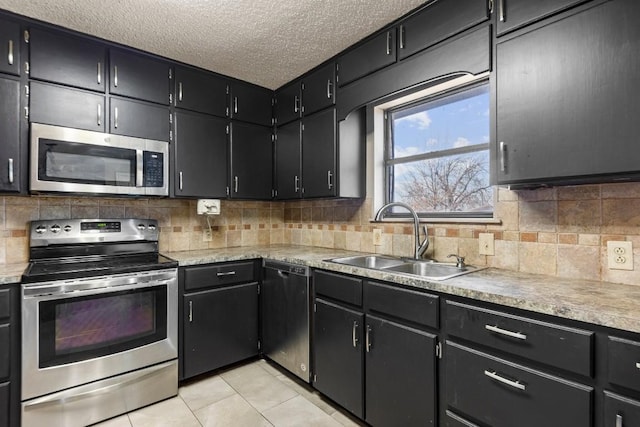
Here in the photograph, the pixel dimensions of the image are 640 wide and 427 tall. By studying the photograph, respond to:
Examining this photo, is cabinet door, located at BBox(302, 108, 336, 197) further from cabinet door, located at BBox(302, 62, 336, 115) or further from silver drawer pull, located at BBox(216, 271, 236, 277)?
silver drawer pull, located at BBox(216, 271, 236, 277)

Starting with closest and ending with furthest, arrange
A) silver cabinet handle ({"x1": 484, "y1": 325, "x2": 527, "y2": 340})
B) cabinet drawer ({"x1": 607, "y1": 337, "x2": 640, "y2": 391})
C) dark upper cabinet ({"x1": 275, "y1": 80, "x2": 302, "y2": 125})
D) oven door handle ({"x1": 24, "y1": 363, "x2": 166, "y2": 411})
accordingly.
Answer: cabinet drawer ({"x1": 607, "y1": 337, "x2": 640, "y2": 391}) → silver cabinet handle ({"x1": 484, "y1": 325, "x2": 527, "y2": 340}) → oven door handle ({"x1": 24, "y1": 363, "x2": 166, "y2": 411}) → dark upper cabinet ({"x1": 275, "y1": 80, "x2": 302, "y2": 125})

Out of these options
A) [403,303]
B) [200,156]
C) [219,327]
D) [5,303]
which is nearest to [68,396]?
[5,303]

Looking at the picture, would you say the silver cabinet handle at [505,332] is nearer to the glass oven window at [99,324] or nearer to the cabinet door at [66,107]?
the glass oven window at [99,324]

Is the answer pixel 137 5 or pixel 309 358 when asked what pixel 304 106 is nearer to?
pixel 137 5

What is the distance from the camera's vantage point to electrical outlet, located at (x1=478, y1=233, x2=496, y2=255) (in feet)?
5.90

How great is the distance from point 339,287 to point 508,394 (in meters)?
0.94

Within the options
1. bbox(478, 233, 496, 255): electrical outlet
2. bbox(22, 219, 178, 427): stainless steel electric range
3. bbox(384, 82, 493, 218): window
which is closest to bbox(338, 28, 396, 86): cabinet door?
bbox(384, 82, 493, 218): window

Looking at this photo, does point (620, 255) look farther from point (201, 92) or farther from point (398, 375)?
point (201, 92)

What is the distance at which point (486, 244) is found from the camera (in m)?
1.82

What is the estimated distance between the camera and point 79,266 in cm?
196

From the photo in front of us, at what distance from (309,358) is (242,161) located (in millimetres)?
1666

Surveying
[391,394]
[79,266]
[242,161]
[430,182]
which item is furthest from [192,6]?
[391,394]

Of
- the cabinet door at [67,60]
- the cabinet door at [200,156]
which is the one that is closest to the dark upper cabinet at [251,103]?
the cabinet door at [200,156]

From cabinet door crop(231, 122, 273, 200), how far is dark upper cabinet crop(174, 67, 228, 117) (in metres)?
0.21
